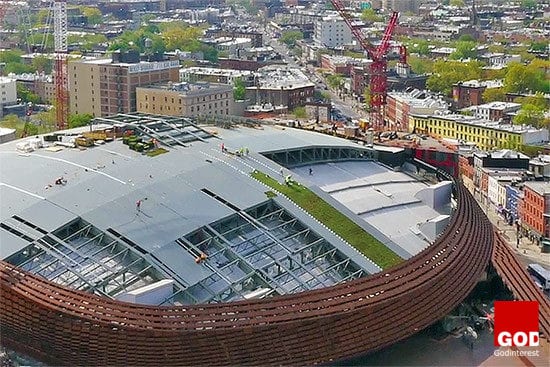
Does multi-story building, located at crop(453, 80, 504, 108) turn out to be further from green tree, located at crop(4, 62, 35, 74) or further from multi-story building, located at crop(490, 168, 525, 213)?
green tree, located at crop(4, 62, 35, 74)

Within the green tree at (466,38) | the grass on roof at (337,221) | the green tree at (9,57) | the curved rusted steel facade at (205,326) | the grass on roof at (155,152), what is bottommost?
the green tree at (466,38)

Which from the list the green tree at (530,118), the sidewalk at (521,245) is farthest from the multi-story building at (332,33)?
the sidewalk at (521,245)

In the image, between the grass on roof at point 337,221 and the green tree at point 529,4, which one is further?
the green tree at point 529,4

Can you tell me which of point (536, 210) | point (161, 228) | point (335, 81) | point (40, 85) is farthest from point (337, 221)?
point (335, 81)

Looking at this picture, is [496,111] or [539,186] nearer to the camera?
[539,186]

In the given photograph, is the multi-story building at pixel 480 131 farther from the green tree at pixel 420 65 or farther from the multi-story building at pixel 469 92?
→ the green tree at pixel 420 65

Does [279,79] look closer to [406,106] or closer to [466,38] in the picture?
[406,106]

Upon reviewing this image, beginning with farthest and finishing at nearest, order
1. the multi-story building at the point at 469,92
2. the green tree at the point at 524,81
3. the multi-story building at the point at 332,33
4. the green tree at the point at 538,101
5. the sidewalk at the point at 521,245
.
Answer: the multi-story building at the point at 332,33 → the green tree at the point at 524,81 → the multi-story building at the point at 469,92 → the green tree at the point at 538,101 → the sidewalk at the point at 521,245
